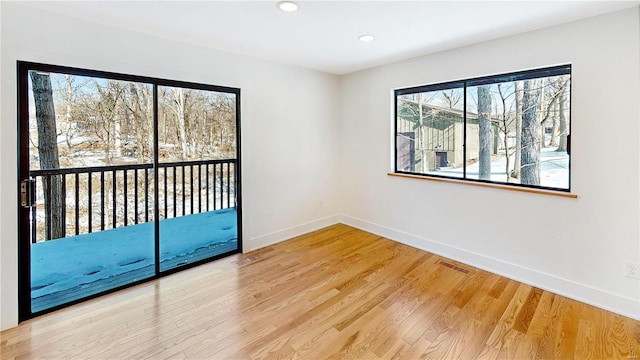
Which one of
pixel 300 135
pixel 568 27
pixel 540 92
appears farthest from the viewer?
pixel 300 135

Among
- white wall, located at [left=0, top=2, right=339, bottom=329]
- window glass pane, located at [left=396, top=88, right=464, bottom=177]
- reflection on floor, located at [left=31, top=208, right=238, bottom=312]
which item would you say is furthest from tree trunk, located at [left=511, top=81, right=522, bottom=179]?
reflection on floor, located at [left=31, top=208, right=238, bottom=312]

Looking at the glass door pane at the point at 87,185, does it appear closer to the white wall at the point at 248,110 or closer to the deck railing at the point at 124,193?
the deck railing at the point at 124,193

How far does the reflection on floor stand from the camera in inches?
102

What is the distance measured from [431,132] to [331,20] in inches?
76.1

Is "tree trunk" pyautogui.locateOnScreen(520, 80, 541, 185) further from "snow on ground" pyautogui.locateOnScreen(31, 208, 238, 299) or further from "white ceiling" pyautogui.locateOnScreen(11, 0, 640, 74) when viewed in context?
"snow on ground" pyautogui.locateOnScreen(31, 208, 238, 299)

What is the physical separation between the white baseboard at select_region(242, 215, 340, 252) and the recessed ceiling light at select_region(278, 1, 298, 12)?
253 cm

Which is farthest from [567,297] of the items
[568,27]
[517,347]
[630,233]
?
[568,27]

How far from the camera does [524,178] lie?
114 inches

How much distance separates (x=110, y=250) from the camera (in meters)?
3.12

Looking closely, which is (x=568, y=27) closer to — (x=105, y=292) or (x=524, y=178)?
(x=524, y=178)

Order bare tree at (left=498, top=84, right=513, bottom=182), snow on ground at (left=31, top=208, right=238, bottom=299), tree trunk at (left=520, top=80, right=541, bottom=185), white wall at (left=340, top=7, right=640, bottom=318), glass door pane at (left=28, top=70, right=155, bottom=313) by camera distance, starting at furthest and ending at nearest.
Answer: bare tree at (left=498, top=84, right=513, bottom=182)
tree trunk at (left=520, top=80, right=541, bottom=185)
snow on ground at (left=31, top=208, right=238, bottom=299)
glass door pane at (left=28, top=70, right=155, bottom=313)
white wall at (left=340, top=7, right=640, bottom=318)

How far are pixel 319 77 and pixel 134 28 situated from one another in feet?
7.72

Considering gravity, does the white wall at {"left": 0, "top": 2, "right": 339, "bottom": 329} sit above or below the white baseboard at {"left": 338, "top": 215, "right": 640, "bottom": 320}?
above

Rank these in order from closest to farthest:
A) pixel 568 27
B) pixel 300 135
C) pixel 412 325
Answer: pixel 412 325
pixel 568 27
pixel 300 135
